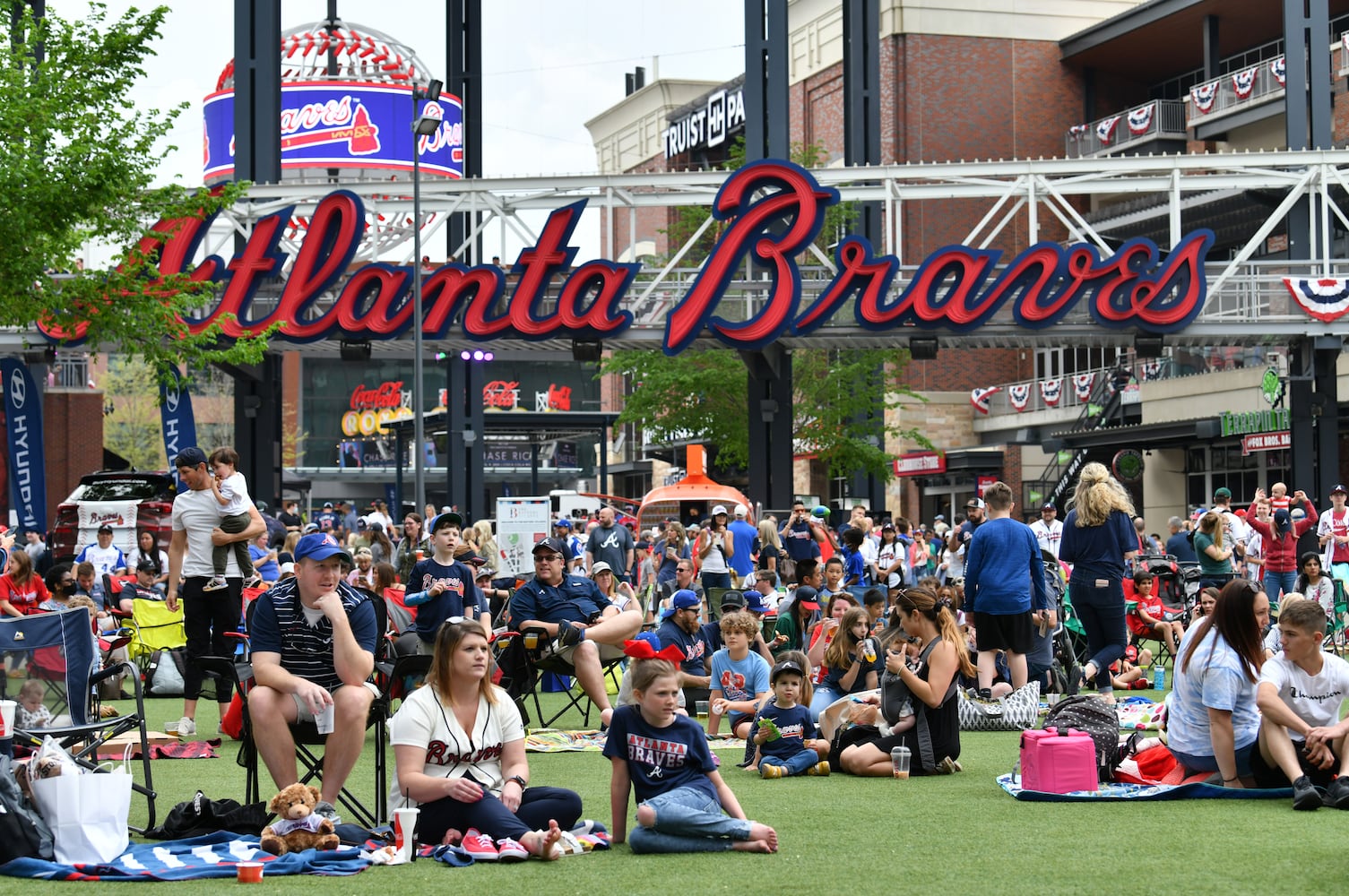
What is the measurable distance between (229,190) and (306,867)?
1789cm

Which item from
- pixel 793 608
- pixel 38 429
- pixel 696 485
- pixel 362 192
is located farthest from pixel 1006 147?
pixel 793 608

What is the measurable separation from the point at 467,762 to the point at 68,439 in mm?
40592

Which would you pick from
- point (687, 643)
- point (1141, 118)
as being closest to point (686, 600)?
point (687, 643)

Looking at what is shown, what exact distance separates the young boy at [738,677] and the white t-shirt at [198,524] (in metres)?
3.62

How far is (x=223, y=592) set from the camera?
12.1 m

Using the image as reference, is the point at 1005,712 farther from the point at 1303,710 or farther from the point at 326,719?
the point at 326,719

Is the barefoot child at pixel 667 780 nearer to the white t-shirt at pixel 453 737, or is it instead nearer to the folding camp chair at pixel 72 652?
the white t-shirt at pixel 453 737

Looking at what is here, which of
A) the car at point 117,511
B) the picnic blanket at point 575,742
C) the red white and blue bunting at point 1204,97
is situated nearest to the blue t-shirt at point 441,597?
the picnic blanket at point 575,742

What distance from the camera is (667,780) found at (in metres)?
7.83

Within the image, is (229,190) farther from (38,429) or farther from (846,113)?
(846,113)

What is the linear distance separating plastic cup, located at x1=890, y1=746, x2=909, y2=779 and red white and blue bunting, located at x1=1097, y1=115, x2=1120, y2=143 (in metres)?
43.4

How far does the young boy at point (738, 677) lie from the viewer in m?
12.0

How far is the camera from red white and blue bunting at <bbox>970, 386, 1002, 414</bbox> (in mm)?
51719

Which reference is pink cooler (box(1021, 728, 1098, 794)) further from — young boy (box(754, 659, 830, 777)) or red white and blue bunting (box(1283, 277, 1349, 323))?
red white and blue bunting (box(1283, 277, 1349, 323))
